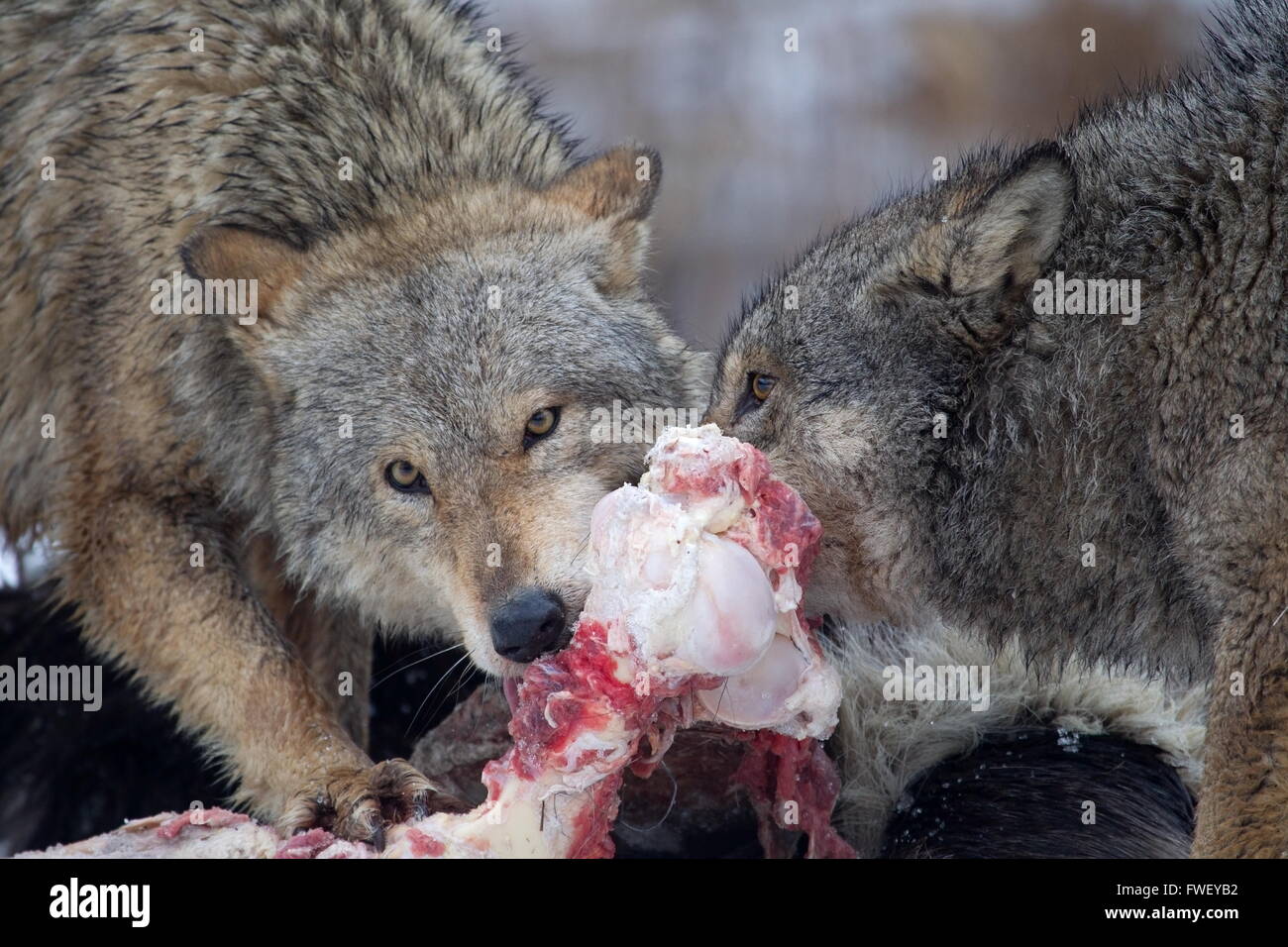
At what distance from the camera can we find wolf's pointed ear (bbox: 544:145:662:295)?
436cm

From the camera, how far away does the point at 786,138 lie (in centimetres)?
941

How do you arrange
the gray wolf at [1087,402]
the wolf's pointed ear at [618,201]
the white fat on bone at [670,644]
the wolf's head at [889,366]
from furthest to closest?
the wolf's pointed ear at [618,201], the wolf's head at [889,366], the white fat on bone at [670,644], the gray wolf at [1087,402]

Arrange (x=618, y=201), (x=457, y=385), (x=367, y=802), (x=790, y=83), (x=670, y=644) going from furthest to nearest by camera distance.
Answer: (x=790, y=83) → (x=618, y=201) → (x=457, y=385) → (x=367, y=802) → (x=670, y=644)

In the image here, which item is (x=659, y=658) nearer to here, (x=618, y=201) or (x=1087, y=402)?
(x=1087, y=402)

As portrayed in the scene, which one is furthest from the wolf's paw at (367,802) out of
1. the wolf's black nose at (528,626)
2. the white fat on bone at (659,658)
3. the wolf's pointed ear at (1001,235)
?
the wolf's pointed ear at (1001,235)

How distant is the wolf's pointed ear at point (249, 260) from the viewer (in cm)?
400

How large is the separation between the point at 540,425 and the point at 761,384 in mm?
634

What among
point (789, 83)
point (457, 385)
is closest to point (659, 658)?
point (457, 385)

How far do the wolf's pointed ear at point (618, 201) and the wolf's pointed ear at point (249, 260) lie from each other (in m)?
0.84

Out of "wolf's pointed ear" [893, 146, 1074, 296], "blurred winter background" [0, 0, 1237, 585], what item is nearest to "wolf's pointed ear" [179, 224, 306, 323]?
"wolf's pointed ear" [893, 146, 1074, 296]

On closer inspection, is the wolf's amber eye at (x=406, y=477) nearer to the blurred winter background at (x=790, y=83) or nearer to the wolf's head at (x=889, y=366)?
the wolf's head at (x=889, y=366)

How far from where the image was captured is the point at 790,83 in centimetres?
939

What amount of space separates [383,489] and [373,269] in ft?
2.23
